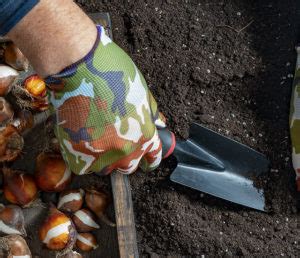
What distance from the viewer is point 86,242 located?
4.46ft

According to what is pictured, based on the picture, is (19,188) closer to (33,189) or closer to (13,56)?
(33,189)

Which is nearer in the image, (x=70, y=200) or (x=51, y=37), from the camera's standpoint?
(x=51, y=37)

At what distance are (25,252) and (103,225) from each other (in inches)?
9.0

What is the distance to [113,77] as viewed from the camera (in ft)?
3.59

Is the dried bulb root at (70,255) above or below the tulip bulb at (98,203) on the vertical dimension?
below

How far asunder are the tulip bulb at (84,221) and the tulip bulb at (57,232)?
28 mm

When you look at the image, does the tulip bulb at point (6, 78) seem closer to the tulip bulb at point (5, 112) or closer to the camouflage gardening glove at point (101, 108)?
the tulip bulb at point (5, 112)

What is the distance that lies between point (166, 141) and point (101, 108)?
0.31m

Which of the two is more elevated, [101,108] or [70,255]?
[101,108]

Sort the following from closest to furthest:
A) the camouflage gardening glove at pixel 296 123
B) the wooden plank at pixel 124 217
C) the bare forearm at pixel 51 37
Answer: the bare forearm at pixel 51 37 → the wooden plank at pixel 124 217 → the camouflage gardening glove at pixel 296 123

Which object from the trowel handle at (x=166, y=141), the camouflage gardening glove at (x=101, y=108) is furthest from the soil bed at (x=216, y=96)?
the camouflage gardening glove at (x=101, y=108)

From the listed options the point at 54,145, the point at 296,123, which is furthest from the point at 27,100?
the point at 296,123

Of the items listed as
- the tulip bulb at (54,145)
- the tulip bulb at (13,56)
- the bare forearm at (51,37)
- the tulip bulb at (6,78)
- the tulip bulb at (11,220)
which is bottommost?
the tulip bulb at (11,220)

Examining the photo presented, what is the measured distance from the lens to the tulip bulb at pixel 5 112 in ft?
4.18
